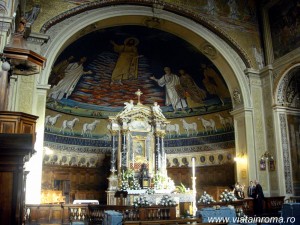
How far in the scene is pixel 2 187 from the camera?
5.20 metres

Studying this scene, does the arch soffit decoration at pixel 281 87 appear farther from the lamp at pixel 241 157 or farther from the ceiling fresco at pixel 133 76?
the ceiling fresco at pixel 133 76

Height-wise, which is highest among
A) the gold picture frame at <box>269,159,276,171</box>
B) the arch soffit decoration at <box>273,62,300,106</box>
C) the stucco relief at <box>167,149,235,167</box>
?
the arch soffit decoration at <box>273,62,300,106</box>

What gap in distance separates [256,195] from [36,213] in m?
7.15

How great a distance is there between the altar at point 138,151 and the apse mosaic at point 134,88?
5.61ft

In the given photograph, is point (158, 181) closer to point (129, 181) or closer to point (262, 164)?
point (129, 181)

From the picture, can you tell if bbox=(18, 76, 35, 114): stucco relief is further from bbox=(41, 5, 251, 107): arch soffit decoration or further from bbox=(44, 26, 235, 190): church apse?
bbox=(44, 26, 235, 190): church apse

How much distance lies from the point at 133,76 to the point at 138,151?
4542mm

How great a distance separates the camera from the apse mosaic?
1675cm

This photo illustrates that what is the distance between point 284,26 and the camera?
1455 centimetres

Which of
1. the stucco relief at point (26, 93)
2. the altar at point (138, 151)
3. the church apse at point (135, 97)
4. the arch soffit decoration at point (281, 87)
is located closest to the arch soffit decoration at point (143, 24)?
the stucco relief at point (26, 93)

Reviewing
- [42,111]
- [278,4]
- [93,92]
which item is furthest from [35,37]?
[278,4]

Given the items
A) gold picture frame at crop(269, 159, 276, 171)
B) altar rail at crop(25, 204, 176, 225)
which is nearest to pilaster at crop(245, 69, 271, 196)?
gold picture frame at crop(269, 159, 276, 171)

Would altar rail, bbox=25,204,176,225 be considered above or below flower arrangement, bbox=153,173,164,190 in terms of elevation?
below

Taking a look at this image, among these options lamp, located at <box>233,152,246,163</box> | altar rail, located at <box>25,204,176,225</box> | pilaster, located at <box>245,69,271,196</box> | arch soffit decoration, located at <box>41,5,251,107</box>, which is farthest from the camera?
lamp, located at <box>233,152,246,163</box>
